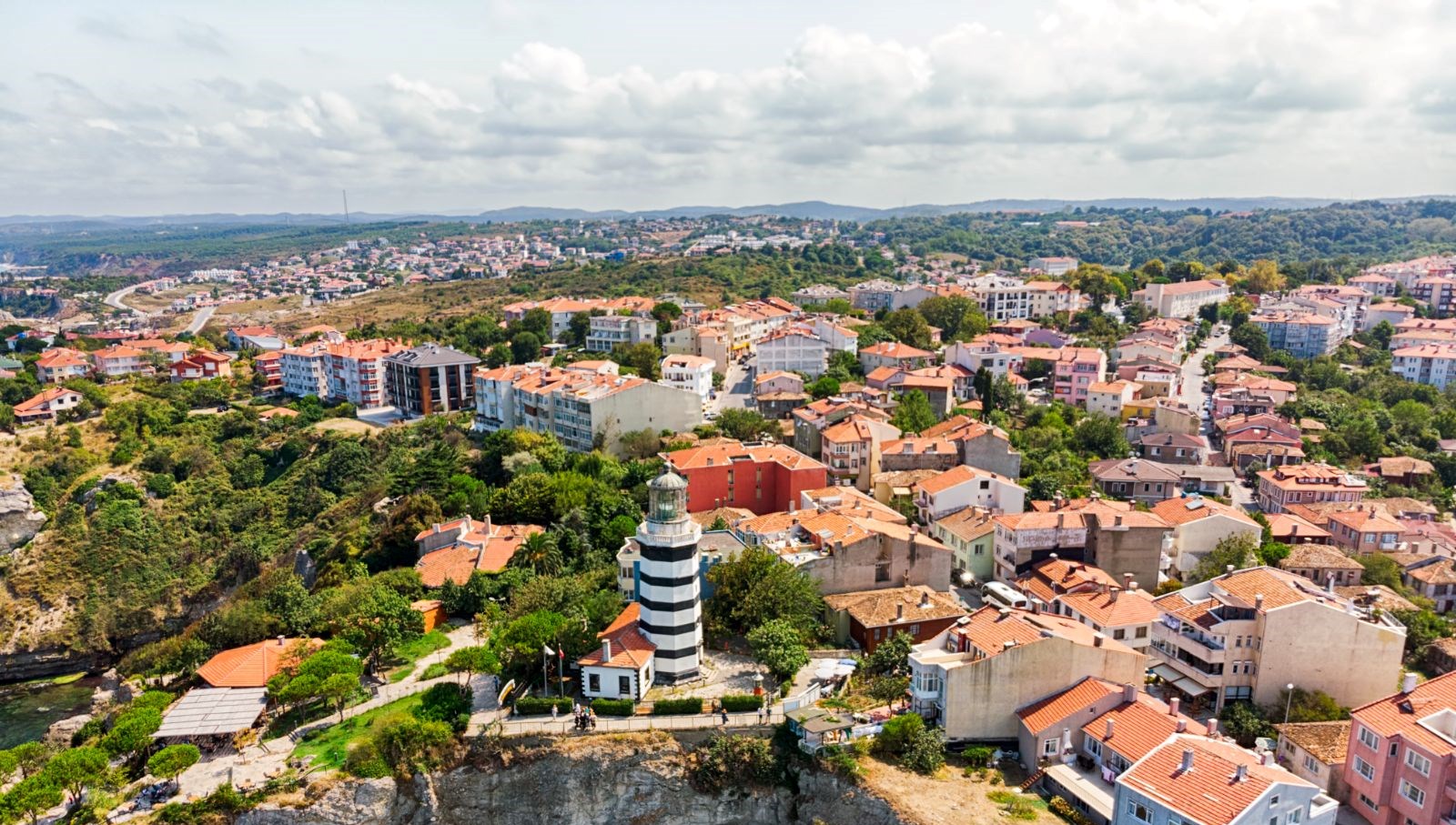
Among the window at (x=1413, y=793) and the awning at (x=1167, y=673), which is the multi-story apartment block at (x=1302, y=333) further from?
the window at (x=1413, y=793)

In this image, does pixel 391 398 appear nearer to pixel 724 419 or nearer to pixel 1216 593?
pixel 724 419

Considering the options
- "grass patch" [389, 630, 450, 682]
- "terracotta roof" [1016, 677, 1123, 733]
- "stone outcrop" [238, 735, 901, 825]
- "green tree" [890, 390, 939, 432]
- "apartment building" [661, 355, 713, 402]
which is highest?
"apartment building" [661, 355, 713, 402]

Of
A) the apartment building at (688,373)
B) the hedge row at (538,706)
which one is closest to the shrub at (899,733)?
the hedge row at (538,706)

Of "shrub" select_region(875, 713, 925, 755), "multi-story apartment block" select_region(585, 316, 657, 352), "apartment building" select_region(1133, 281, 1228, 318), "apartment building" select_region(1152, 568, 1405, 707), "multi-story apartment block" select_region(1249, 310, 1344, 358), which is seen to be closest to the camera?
"shrub" select_region(875, 713, 925, 755)

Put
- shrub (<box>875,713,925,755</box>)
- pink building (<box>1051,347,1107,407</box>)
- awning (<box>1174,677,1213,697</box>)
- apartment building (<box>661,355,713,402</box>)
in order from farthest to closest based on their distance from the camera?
1. pink building (<box>1051,347,1107,407</box>)
2. apartment building (<box>661,355,713,402</box>)
3. awning (<box>1174,677,1213,697</box>)
4. shrub (<box>875,713,925,755</box>)

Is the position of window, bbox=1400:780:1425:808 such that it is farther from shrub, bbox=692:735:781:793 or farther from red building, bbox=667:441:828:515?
red building, bbox=667:441:828:515

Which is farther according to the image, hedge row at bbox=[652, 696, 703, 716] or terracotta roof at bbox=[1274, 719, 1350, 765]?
hedge row at bbox=[652, 696, 703, 716]

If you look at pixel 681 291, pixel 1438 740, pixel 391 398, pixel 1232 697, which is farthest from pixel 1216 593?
pixel 681 291

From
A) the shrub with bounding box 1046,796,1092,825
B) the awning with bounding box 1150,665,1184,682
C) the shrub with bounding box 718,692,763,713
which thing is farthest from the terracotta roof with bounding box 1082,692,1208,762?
the shrub with bounding box 718,692,763,713
